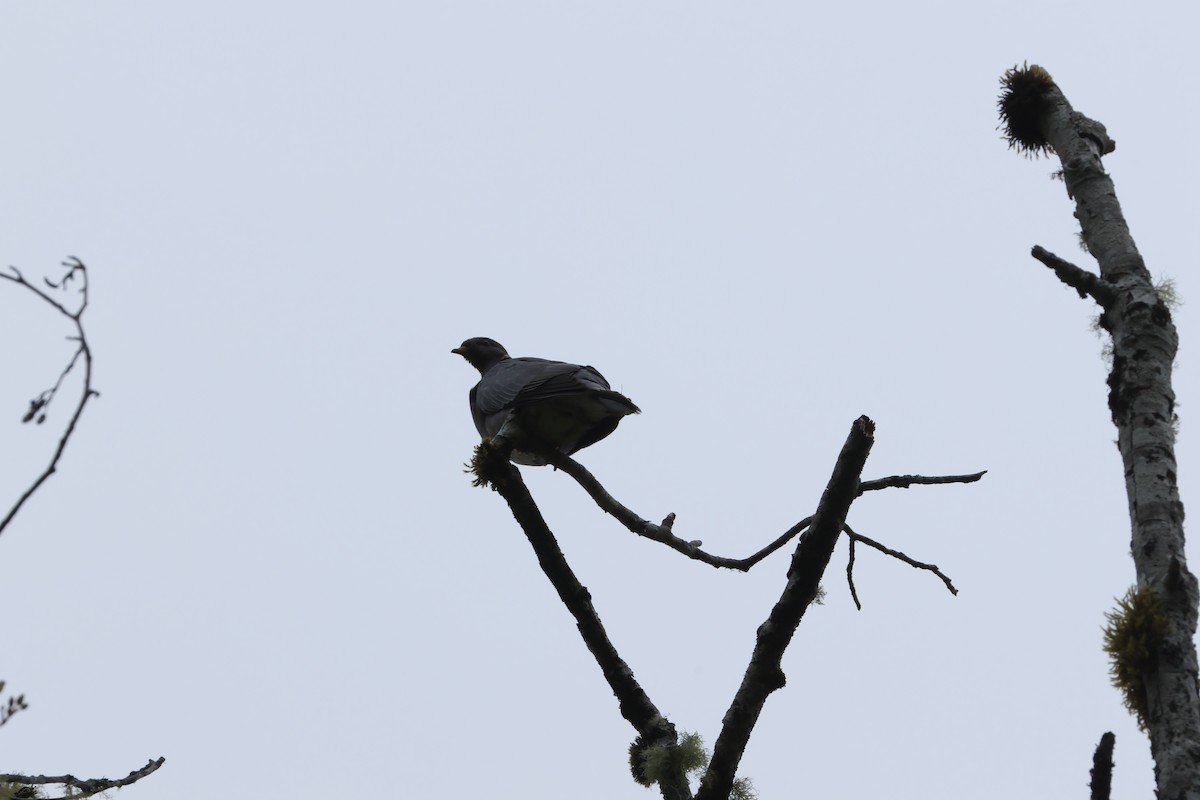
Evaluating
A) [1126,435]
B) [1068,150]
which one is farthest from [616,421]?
[1126,435]

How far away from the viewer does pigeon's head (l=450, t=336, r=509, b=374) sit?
8141 mm

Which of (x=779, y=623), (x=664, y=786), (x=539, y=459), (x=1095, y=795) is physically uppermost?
(x=539, y=459)

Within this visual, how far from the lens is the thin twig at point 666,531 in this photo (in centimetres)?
448

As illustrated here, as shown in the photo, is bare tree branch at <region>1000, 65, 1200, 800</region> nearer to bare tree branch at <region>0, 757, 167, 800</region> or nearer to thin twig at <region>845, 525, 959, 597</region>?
thin twig at <region>845, 525, 959, 597</region>

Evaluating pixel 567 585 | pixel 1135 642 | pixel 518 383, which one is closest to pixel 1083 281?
pixel 1135 642

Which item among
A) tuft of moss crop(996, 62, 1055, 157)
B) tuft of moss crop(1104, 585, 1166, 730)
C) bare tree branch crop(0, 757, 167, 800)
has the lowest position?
bare tree branch crop(0, 757, 167, 800)

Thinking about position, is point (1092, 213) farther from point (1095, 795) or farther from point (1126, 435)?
point (1095, 795)

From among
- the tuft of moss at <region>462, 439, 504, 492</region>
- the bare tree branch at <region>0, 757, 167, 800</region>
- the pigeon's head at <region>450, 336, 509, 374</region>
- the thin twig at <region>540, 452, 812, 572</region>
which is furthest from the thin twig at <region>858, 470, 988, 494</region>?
the pigeon's head at <region>450, 336, 509, 374</region>

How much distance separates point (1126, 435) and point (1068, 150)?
1.74 m

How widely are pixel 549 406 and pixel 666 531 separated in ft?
5.12

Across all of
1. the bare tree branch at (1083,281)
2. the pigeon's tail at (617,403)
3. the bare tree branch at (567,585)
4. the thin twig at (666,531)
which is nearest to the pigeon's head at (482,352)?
the pigeon's tail at (617,403)

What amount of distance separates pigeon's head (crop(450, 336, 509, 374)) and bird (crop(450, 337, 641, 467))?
1319mm

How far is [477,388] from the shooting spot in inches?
271

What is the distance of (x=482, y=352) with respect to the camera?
819 centimetres
